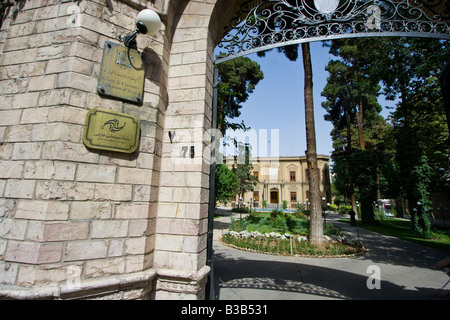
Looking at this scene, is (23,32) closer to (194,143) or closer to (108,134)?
(108,134)

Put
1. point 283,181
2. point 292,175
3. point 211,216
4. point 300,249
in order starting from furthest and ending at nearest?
point 292,175, point 283,181, point 300,249, point 211,216

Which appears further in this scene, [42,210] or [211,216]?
[211,216]

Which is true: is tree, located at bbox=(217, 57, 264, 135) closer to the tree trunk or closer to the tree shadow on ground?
the tree trunk

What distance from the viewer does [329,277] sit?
19.0 ft

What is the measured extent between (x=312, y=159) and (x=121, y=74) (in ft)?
30.5

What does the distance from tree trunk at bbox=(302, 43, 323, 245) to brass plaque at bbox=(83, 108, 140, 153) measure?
9.07m

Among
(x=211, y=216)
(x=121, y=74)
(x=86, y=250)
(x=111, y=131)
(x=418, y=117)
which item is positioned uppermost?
(x=418, y=117)

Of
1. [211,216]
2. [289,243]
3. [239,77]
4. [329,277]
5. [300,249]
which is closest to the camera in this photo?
[211,216]

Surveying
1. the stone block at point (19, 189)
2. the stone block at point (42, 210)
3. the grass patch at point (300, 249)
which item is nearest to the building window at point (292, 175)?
the grass patch at point (300, 249)

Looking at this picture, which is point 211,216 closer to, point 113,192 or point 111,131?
point 113,192

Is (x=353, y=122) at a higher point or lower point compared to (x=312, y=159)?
higher

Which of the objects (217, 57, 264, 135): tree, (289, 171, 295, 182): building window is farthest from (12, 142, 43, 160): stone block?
(289, 171, 295, 182): building window

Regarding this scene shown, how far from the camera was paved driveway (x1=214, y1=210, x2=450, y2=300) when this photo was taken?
184 inches

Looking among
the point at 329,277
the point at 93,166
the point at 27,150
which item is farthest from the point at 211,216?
the point at 329,277
